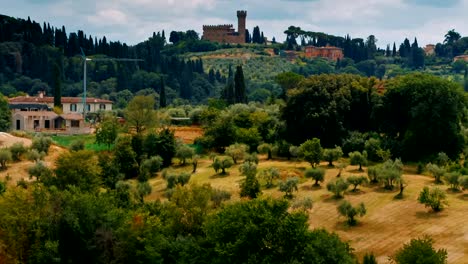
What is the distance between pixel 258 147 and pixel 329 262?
35.6 m

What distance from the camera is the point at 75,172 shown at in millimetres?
Result: 47938

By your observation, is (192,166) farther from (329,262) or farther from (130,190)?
(329,262)

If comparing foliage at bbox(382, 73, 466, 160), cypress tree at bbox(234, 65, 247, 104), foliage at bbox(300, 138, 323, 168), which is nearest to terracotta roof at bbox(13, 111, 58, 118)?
cypress tree at bbox(234, 65, 247, 104)

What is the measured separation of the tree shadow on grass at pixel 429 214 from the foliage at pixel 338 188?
5.45 metres

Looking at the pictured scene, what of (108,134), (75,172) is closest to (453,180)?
(75,172)

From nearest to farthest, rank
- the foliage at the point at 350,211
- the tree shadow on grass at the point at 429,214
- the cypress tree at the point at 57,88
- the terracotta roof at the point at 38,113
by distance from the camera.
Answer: the tree shadow on grass at the point at 429,214 → the foliage at the point at 350,211 → the terracotta roof at the point at 38,113 → the cypress tree at the point at 57,88

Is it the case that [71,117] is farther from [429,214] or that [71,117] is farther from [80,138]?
[429,214]

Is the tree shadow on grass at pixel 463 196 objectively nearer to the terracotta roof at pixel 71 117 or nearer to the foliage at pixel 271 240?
the foliage at pixel 271 240

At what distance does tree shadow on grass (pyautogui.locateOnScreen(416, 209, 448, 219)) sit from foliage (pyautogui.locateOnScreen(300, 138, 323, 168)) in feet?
42.9

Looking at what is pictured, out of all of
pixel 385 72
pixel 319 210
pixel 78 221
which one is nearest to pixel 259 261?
pixel 78 221

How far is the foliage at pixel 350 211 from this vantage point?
140 ft

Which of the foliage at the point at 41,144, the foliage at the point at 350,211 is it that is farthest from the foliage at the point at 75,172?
the foliage at the point at 350,211

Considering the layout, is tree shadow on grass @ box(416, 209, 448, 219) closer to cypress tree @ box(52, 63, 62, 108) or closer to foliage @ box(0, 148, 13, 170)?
foliage @ box(0, 148, 13, 170)

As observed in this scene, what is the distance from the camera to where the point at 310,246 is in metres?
28.5
